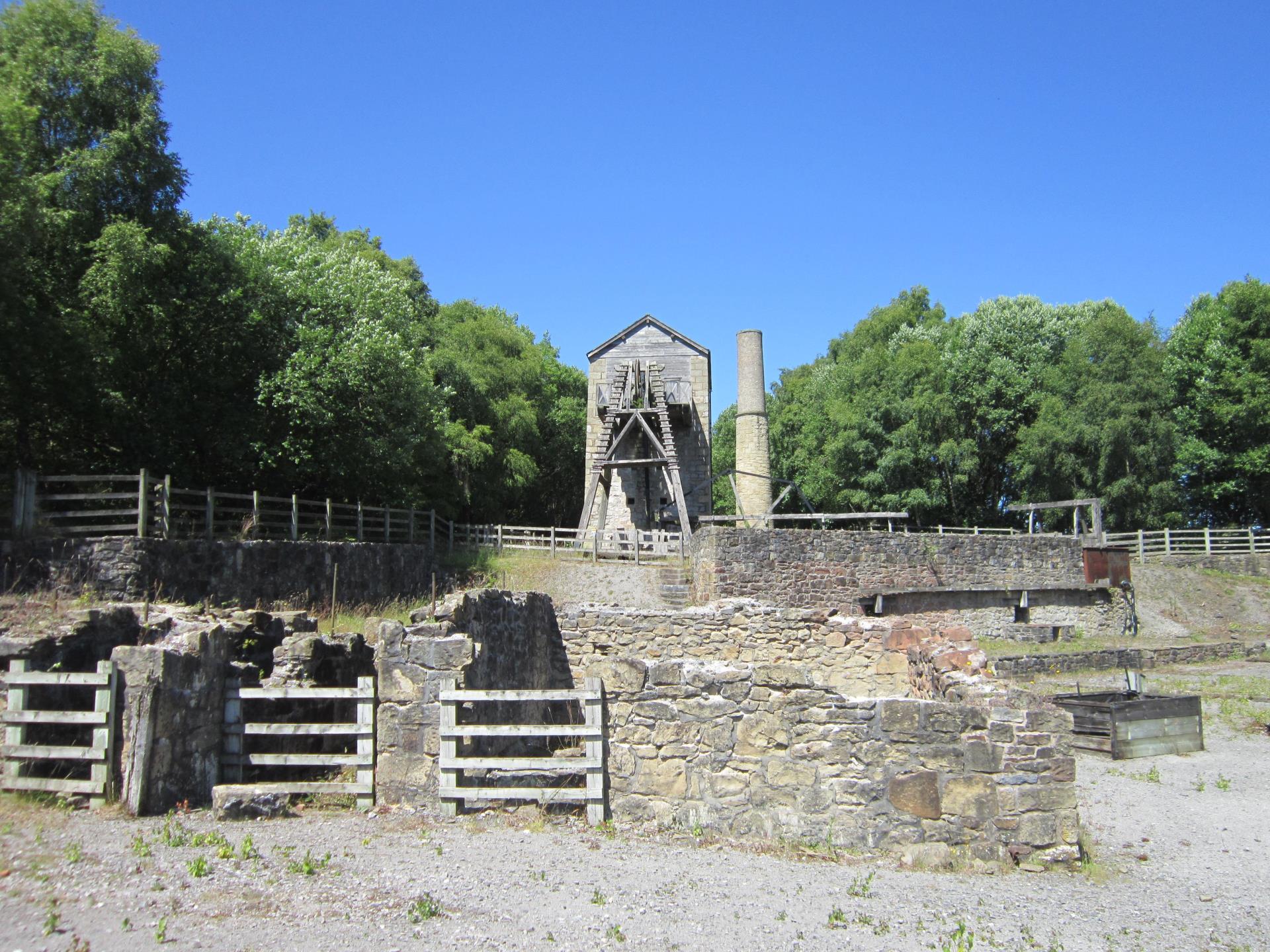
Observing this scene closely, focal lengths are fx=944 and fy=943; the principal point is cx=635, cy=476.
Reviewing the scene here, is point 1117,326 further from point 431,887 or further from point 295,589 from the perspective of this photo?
point 431,887

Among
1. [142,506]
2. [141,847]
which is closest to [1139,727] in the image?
[141,847]

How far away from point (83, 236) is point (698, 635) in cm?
1474

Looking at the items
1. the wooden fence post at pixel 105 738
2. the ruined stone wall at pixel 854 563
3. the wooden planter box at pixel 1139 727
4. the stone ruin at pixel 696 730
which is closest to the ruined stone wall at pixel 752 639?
the stone ruin at pixel 696 730

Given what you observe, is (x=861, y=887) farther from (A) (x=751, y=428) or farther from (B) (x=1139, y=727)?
(A) (x=751, y=428)

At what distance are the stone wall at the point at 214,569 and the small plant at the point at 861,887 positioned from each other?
33.0 ft

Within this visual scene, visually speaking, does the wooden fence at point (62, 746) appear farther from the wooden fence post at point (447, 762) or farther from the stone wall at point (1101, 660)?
the stone wall at point (1101, 660)

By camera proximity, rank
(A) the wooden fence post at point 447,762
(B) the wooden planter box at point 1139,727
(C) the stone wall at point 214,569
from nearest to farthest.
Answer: (A) the wooden fence post at point 447,762 < (B) the wooden planter box at point 1139,727 < (C) the stone wall at point 214,569

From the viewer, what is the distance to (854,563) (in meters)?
26.1

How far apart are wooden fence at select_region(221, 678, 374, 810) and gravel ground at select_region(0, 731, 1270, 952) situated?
33 cm

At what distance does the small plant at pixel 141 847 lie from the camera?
6.32 m

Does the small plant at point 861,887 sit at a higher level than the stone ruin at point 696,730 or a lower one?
lower

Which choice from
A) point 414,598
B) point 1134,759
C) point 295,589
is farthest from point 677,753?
point 414,598

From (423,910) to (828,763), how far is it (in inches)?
126

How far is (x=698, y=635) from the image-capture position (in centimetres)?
1329
